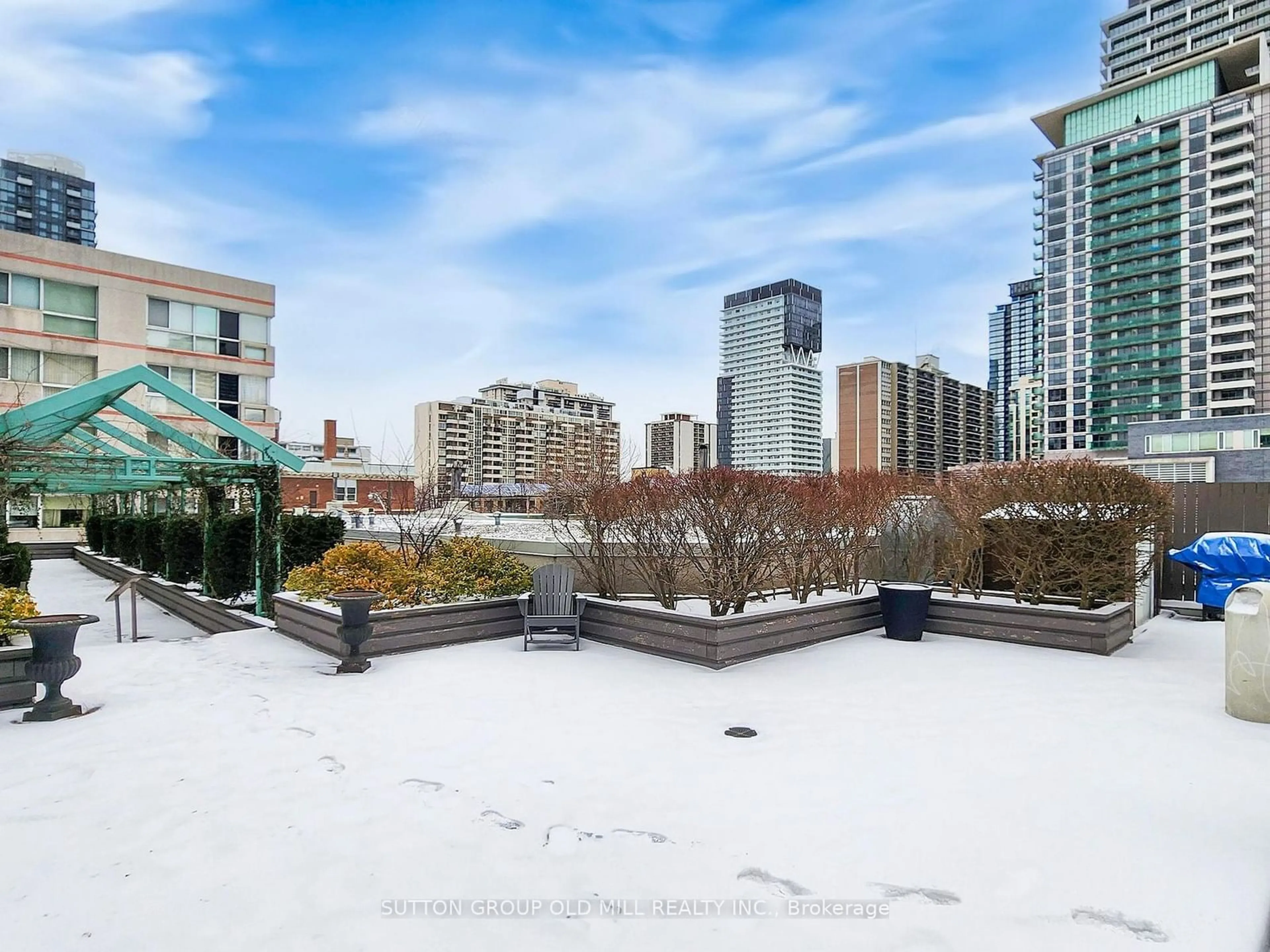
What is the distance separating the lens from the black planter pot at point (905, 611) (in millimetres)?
8633

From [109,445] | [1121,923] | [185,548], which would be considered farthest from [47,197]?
[1121,923]

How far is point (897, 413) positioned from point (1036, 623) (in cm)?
12513

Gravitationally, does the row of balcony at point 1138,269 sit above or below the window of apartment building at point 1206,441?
above

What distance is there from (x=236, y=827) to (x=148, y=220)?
2984cm

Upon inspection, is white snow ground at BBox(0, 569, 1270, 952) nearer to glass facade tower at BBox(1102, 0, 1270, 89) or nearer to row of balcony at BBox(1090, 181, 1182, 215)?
row of balcony at BBox(1090, 181, 1182, 215)

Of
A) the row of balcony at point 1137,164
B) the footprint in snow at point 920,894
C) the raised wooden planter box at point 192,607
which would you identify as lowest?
the raised wooden planter box at point 192,607

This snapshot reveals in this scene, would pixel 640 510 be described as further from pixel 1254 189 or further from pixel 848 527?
pixel 1254 189

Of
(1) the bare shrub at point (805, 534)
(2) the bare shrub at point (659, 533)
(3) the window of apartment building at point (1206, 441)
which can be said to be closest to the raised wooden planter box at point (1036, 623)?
(1) the bare shrub at point (805, 534)

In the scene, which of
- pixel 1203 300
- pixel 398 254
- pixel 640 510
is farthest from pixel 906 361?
pixel 640 510

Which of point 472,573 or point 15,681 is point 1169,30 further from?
point 15,681

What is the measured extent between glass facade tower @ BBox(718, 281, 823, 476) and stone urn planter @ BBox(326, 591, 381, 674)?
512 feet

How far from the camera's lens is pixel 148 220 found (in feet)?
85.6

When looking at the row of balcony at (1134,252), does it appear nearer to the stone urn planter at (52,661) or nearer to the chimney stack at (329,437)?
the chimney stack at (329,437)

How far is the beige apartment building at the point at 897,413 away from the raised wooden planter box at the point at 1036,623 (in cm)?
11721
